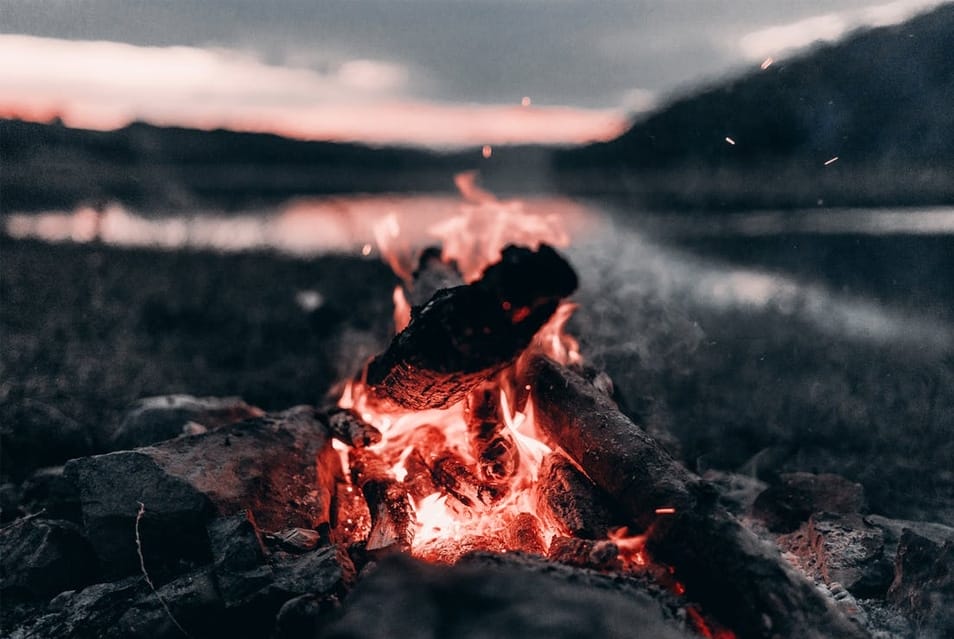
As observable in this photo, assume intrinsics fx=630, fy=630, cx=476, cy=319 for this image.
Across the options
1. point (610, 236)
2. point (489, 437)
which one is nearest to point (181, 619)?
point (489, 437)

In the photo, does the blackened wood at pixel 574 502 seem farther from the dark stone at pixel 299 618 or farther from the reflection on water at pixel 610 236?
the reflection on water at pixel 610 236

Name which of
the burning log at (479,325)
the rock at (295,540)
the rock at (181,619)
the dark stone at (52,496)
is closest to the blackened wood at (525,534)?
the burning log at (479,325)

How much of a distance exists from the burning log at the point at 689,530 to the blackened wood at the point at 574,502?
82 millimetres

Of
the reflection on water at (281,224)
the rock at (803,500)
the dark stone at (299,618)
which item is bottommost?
the rock at (803,500)

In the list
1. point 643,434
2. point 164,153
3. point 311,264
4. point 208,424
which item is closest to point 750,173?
point 311,264

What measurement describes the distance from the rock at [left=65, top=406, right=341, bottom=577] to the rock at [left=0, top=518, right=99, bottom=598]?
0.25m

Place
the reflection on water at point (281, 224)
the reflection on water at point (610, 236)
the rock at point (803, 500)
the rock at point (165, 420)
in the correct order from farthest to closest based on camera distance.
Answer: the reflection on water at point (281, 224) → the reflection on water at point (610, 236) → the rock at point (165, 420) → the rock at point (803, 500)

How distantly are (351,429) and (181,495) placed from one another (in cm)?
103

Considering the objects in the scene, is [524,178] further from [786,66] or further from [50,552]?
[50,552]

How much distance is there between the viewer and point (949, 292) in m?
5.88

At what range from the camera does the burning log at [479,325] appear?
2.47 meters

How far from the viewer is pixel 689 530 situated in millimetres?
2635

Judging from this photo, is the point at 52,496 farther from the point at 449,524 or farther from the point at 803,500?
the point at 803,500

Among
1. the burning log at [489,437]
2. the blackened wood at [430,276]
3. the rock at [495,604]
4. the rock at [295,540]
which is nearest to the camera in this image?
the rock at [495,604]
